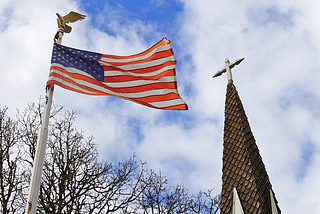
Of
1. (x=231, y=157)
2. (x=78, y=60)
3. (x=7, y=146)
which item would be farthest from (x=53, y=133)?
(x=78, y=60)

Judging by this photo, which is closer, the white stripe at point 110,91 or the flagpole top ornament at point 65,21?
the white stripe at point 110,91

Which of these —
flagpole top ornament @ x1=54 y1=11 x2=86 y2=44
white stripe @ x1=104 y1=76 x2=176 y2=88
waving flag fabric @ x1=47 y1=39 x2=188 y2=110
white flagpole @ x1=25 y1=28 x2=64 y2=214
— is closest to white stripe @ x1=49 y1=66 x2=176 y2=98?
waving flag fabric @ x1=47 y1=39 x2=188 y2=110

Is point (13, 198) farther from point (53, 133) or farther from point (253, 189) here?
point (253, 189)

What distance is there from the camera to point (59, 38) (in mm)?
6836

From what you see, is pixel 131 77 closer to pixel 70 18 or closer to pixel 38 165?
pixel 70 18

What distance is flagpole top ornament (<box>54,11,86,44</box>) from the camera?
22.3 ft

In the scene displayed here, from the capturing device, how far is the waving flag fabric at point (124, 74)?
638 centimetres

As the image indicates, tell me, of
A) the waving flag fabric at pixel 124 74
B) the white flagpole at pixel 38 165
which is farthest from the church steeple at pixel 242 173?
the white flagpole at pixel 38 165

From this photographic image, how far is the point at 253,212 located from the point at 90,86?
7.67 metres

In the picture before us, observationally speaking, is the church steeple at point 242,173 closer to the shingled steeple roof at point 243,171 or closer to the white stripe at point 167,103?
the shingled steeple roof at point 243,171

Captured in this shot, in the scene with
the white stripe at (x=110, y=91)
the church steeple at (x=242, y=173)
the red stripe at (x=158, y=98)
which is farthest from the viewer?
the church steeple at (x=242, y=173)

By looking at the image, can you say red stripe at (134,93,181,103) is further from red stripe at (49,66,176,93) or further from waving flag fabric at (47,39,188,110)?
red stripe at (49,66,176,93)

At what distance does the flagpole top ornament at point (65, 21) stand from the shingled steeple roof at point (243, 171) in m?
8.21

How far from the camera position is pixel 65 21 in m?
6.96
